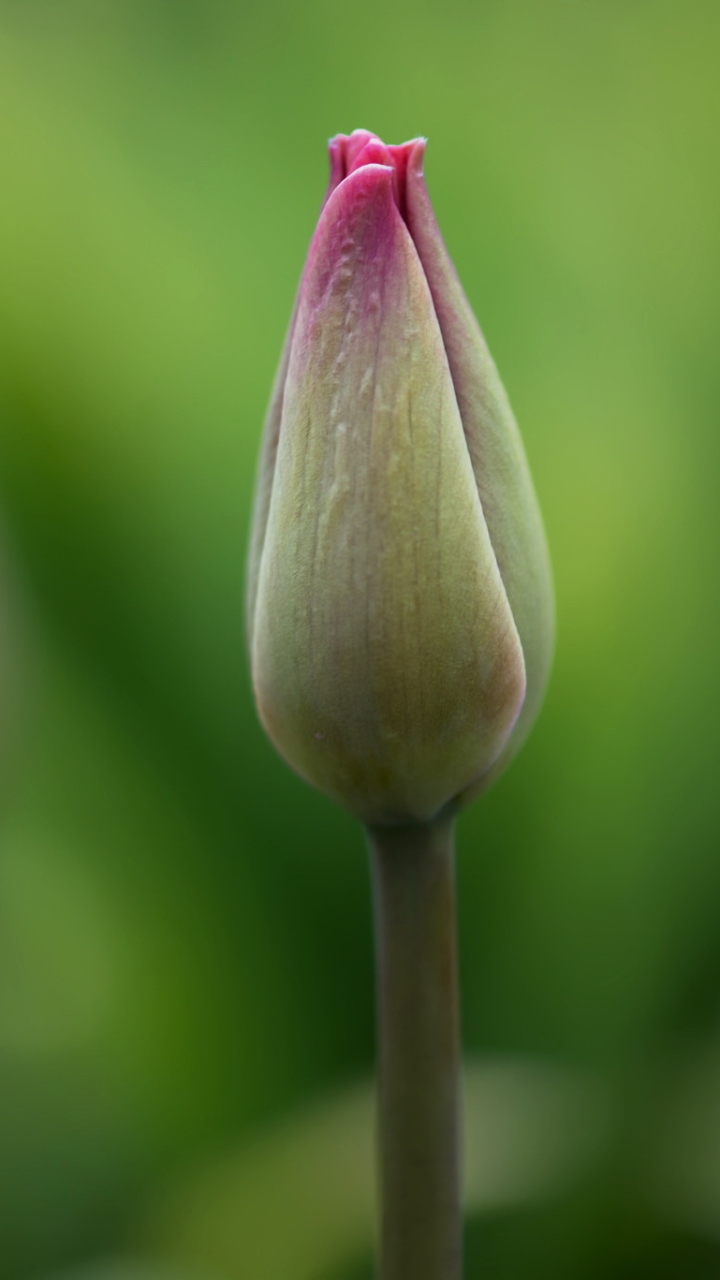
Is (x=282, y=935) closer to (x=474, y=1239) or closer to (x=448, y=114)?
(x=474, y=1239)

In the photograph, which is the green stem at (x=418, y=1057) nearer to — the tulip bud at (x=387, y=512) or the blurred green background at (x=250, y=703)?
the tulip bud at (x=387, y=512)

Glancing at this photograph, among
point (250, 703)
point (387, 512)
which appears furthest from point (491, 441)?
point (250, 703)

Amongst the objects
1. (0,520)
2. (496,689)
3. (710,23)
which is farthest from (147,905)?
(710,23)

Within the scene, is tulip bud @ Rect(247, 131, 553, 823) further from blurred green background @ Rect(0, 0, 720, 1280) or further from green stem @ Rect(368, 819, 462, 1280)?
blurred green background @ Rect(0, 0, 720, 1280)

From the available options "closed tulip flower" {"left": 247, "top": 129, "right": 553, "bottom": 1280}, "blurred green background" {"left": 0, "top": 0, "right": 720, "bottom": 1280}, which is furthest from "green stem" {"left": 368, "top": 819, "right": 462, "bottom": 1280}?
"blurred green background" {"left": 0, "top": 0, "right": 720, "bottom": 1280}

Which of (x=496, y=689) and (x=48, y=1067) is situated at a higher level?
(x=496, y=689)

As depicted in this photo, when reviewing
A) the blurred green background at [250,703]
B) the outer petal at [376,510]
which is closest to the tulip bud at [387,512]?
the outer petal at [376,510]
